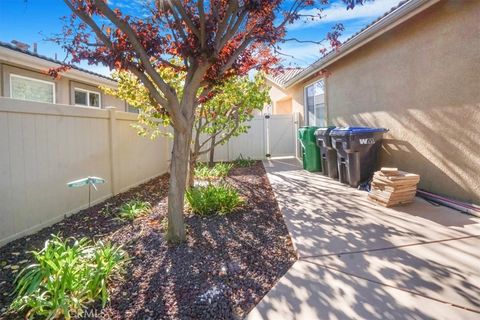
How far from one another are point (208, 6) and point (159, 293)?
13.2 feet

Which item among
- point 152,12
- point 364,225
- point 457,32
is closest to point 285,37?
point 152,12

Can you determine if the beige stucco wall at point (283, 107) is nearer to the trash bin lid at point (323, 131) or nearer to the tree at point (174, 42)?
the trash bin lid at point (323, 131)

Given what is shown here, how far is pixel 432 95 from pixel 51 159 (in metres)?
6.66

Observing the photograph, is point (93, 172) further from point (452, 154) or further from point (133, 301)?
point (452, 154)

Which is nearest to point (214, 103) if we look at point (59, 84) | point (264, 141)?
point (59, 84)

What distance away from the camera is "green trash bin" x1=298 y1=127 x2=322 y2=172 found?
8711 millimetres

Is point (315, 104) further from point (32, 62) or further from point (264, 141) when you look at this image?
point (32, 62)

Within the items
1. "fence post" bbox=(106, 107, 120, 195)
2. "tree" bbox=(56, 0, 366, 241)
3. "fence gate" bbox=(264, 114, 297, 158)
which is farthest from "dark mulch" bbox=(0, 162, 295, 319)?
"fence gate" bbox=(264, 114, 297, 158)

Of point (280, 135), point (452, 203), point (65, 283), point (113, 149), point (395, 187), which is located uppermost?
point (280, 135)

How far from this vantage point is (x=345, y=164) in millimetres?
6824

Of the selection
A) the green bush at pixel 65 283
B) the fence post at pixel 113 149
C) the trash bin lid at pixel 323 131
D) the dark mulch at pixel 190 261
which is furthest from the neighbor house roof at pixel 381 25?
the green bush at pixel 65 283

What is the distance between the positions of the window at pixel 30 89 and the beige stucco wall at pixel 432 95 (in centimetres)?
886

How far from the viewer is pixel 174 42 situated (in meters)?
4.11

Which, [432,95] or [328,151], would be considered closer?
[432,95]
